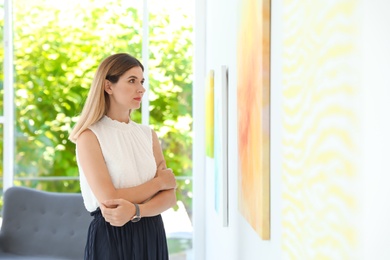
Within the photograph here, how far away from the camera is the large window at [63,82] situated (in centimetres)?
596

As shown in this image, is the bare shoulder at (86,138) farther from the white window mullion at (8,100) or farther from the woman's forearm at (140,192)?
the white window mullion at (8,100)

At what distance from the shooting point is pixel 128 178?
2652 mm

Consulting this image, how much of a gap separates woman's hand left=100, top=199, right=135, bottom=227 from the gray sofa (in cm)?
280

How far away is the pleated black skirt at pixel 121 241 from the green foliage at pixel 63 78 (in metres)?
3.26

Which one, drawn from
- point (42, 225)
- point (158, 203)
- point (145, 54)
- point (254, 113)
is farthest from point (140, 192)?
point (145, 54)

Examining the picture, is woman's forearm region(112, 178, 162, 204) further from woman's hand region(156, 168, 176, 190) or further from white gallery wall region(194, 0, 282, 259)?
white gallery wall region(194, 0, 282, 259)

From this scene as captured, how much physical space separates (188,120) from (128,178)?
3346 millimetres

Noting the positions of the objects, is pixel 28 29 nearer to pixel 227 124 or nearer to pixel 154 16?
pixel 154 16

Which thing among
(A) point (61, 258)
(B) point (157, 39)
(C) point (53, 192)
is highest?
(B) point (157, 39)

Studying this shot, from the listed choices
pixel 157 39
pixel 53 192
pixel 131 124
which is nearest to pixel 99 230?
pixel 131 124
